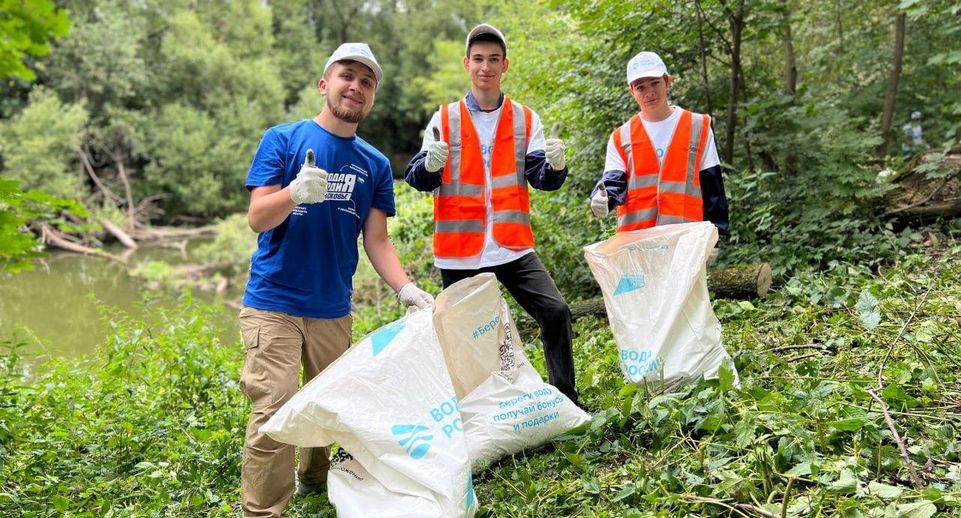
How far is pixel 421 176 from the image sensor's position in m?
2.74

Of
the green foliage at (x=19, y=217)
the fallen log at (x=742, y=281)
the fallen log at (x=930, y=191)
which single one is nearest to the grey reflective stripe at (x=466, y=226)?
the green foliage at (x=19, y=217)

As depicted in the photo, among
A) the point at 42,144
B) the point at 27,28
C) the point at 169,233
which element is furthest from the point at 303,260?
the point at 169,233

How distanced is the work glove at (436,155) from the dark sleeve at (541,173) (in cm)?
41

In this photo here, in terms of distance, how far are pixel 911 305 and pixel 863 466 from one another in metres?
1.67

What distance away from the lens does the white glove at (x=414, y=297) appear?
2.47m

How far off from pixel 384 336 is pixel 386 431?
1.05 feet

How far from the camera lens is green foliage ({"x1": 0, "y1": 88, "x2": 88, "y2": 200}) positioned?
47.3 feet

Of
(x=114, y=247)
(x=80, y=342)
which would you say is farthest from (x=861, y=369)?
(x=114, y=247)

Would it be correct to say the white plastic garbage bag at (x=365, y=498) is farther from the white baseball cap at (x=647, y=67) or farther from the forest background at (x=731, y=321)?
the white baseball cap at (x=647, y=67)

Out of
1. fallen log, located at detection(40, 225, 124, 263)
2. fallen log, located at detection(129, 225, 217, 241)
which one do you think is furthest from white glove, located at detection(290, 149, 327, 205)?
fallen log, located at detection(129, 225, 217, 241)

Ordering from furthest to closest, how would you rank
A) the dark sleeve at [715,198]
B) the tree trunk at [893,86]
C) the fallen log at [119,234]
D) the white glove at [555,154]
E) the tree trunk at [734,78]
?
the fallen log at [119,234] < the tree trunk at [893,86] < the tree trunk at [734,78] < the dark sleeve at [715,198] < the white glove at [555,154]

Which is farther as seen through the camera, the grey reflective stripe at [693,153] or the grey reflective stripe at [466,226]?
the grey reflective stripe at [693,153]

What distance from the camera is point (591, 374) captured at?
307 cm

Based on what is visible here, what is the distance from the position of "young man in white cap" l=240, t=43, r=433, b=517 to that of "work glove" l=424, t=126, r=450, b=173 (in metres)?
0.23
